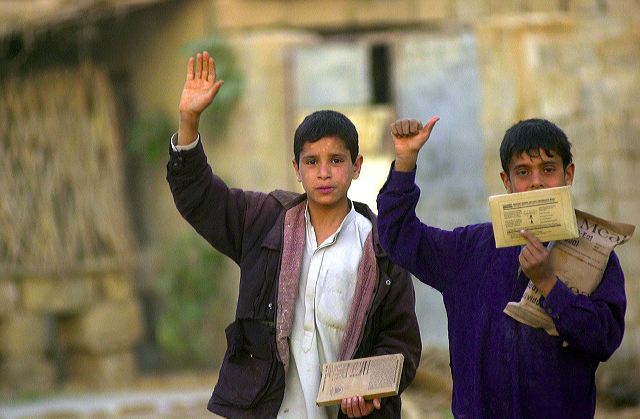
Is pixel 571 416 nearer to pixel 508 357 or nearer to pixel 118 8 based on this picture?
pixel 508 357

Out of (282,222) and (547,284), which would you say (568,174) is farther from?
(282,222)

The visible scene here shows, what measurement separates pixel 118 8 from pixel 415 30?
2.31 meters

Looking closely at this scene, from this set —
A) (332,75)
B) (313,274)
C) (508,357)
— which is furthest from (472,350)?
(332,75)

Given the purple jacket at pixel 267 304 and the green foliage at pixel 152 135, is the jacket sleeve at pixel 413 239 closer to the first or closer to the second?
the purple jacket at pixel 267 304

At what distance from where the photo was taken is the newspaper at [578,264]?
142 inches

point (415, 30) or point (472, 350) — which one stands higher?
point (415, 30)

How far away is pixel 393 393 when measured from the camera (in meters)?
3.83

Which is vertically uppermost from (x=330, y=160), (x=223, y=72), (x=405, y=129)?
(x=223, y=72)

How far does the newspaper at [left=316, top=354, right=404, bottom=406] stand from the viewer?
3834 millimetres

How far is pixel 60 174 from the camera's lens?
10.7 meters

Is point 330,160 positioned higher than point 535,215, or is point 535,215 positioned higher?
point 330,160

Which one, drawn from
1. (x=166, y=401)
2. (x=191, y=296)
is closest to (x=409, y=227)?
(x=166, y=401)

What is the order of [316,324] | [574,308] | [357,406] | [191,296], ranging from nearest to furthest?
1. [574,308]
2. [357,406]
3. [316,324]
4. [191,296]

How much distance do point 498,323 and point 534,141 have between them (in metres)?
0.53
